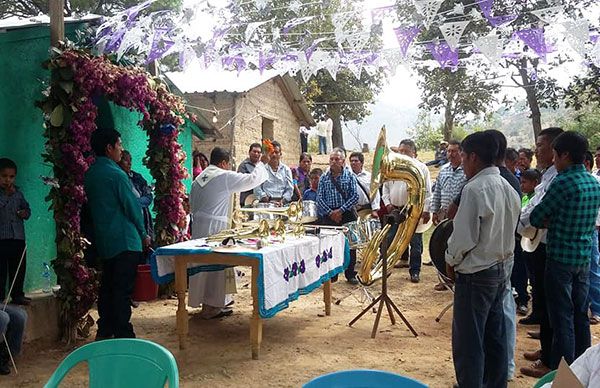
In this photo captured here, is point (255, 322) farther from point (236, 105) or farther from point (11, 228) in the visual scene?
point (236, 105)

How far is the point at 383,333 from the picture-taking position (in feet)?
17.2

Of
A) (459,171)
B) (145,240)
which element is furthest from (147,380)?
(459,171)

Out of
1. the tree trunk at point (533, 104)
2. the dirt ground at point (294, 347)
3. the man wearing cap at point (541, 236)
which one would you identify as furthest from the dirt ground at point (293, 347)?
the tree trunk at point (533, 104)

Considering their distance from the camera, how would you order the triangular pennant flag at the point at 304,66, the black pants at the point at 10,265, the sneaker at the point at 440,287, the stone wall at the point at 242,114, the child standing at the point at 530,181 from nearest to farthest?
1. the black pants at the point at 10,265
2. the child standing at the point at 530,181
3. the triangular pennant flag at the point at 304,66
4. the sneaker at the point at 440,287
5. the stone wall at the point at 242,114

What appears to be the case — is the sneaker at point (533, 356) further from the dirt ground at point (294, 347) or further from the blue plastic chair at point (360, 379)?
the blue plastic chair at point (360, 379)

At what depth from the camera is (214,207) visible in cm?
559

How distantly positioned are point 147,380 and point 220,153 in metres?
3.65

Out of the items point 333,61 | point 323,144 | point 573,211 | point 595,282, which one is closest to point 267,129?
point 323,144

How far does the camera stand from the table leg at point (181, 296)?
4.52 m

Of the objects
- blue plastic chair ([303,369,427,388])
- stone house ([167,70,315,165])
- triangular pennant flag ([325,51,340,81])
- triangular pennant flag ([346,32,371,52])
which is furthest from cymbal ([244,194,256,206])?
blue plastic chair ([303,369,427,388])

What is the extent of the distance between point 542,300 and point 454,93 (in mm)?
13448

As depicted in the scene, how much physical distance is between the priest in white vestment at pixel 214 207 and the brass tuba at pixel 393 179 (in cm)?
119

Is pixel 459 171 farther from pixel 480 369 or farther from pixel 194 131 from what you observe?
pixel 194 131

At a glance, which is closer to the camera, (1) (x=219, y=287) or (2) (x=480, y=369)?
(2) (x=480, y=369)
